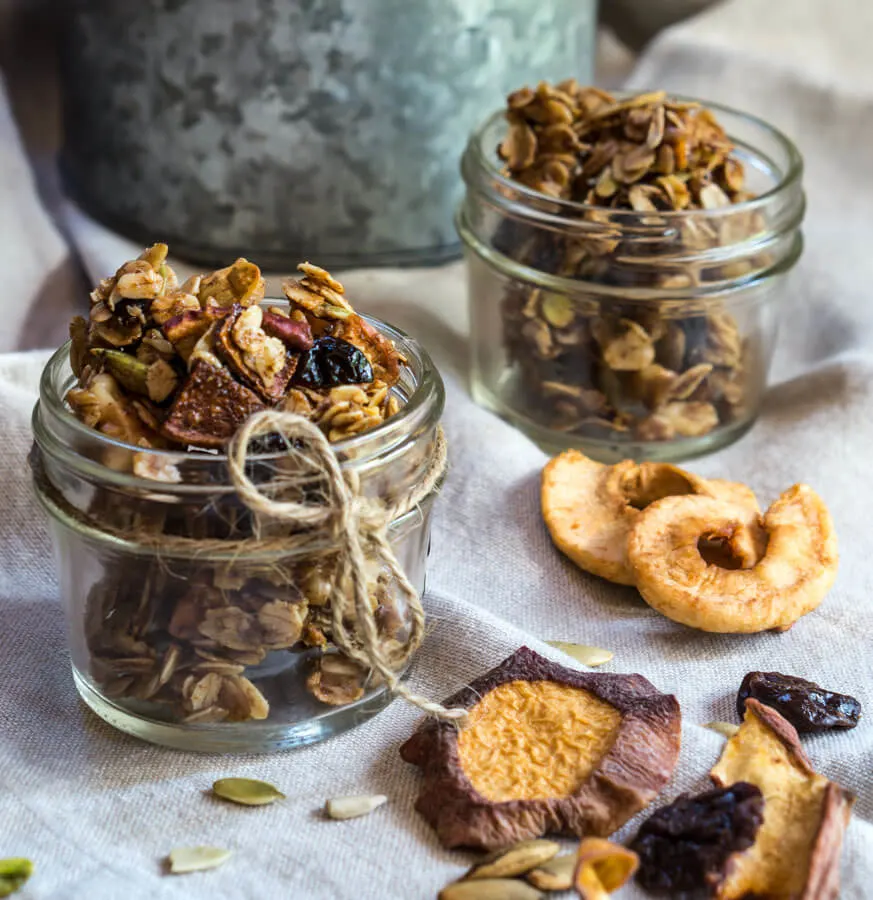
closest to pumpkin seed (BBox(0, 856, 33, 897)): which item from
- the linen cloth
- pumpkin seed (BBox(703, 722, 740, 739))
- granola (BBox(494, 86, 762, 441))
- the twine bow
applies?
the linen cloth

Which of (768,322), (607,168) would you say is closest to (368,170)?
(607,168)

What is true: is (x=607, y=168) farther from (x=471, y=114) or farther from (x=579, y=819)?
(x=579, y=819)

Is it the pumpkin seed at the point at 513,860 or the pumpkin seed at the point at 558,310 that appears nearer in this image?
the pumpkin seed at the point at 513,860

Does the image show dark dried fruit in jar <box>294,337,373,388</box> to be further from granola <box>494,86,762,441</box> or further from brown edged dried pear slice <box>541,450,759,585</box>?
granola <box>494,86,762,441</box>

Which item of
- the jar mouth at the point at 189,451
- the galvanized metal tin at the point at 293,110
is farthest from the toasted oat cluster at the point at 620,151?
the jar mouth at the point at 189,451

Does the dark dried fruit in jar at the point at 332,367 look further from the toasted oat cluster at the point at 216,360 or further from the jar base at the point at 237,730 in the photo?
the jar base at the point at 237,730
